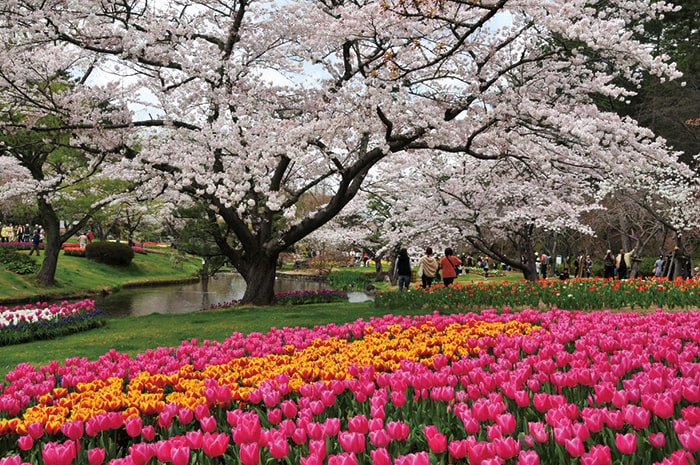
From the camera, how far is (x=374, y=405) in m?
3.07

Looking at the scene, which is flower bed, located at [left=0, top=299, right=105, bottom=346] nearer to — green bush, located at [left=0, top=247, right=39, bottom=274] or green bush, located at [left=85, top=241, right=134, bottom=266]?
green bush, located at [left=0, top=247, right=39, bottom=274]

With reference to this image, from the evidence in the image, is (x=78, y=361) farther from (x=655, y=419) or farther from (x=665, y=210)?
(x=665, y=210)

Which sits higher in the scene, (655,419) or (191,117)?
(191,117)

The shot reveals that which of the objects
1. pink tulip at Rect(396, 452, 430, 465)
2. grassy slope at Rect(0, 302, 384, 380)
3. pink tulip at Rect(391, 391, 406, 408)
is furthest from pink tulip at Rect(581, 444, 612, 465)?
grassy slope at Rect(0, 302, 384, 380)

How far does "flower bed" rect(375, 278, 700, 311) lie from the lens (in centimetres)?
1020

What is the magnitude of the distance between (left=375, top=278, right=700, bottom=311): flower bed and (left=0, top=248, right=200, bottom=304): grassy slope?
16.3m

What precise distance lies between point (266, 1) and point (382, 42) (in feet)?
12.0

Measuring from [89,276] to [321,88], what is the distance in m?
20.5

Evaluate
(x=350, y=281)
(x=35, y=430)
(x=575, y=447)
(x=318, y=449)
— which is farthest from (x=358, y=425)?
(x=350, y=281)

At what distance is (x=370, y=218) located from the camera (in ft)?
100

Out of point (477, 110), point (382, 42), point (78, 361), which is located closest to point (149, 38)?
point (382, 42)

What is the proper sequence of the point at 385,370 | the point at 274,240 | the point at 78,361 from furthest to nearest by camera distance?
the point at 274,240
the point at 78,361
the point at 385,370

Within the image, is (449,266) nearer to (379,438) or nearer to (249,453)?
(379,438)

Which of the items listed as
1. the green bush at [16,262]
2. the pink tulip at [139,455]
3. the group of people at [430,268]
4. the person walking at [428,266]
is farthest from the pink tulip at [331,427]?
the green bush at [16,262]
